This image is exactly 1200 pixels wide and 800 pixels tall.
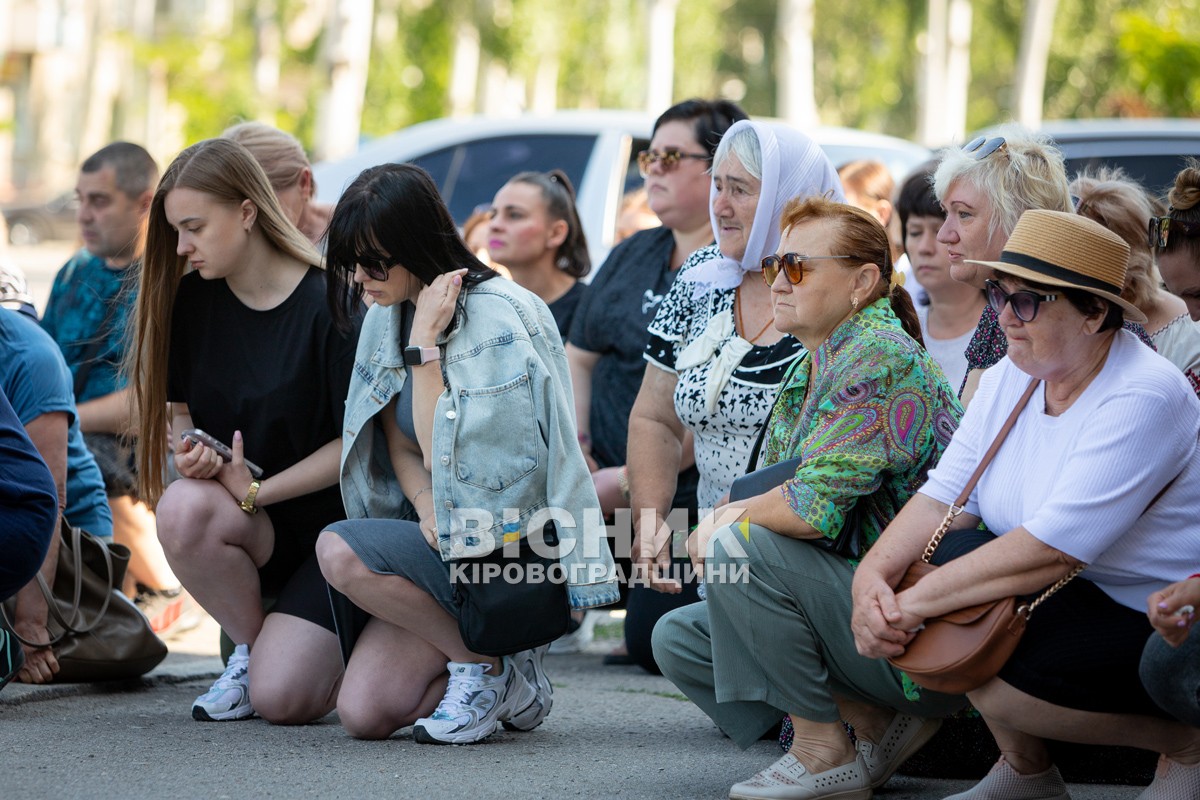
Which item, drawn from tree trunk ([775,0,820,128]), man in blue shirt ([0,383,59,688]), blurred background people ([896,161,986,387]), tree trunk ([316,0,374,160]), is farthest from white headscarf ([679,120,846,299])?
tree trunk ([775,0,820,128])

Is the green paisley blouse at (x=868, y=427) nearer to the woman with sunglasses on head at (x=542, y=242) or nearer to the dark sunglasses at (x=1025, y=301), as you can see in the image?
the dark sunglasses at (x=1025, y=301)

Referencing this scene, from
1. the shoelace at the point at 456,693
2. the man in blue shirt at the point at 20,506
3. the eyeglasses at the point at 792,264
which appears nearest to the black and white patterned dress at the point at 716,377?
the eyeglasses at the point at 792,264

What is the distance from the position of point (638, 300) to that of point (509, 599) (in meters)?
1.84

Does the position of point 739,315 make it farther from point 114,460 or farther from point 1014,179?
point 114,460

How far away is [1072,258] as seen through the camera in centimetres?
327

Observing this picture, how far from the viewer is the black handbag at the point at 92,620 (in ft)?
15.9

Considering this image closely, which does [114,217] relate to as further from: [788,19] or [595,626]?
[788,19]

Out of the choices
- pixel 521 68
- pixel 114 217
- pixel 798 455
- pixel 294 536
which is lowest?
pixel 294 536

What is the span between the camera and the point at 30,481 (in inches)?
162

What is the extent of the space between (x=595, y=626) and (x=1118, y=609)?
3.96 meters

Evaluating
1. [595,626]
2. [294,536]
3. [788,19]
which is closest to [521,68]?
[788,19]

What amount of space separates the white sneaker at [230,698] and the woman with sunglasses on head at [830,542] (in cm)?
157

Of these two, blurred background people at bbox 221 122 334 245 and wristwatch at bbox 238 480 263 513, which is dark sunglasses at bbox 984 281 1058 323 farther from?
blurred background people at bbox 221 122 334 245

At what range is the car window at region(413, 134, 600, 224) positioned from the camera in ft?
27.7
